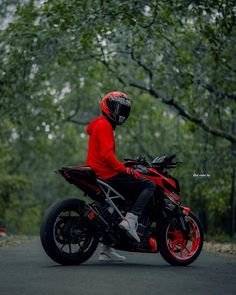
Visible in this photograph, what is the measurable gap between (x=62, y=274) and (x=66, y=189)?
51.1 metres

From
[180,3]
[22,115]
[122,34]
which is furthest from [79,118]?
[180,3]

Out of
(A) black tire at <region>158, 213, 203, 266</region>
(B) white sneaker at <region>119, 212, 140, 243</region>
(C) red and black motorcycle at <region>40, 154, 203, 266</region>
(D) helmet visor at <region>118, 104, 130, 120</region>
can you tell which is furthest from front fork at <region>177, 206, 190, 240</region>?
(D) helmet visor at <region>118, 104, 130, 120</region>

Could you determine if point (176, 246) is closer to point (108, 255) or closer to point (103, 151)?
point (108, 255)

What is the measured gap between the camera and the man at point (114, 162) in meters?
9.68

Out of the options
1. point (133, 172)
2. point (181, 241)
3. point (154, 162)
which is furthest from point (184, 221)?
point (133, 172)

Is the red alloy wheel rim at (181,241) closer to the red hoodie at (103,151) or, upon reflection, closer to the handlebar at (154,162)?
the handlebar at (154,162)

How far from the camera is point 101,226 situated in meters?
9.67

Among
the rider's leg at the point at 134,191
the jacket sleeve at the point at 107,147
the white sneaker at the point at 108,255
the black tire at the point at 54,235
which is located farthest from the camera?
the white sneaker at the point at 108,255

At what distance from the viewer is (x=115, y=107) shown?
9.97m

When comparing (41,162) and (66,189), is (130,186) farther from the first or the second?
(66,189)

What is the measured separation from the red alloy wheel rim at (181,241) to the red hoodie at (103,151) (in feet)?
3.88

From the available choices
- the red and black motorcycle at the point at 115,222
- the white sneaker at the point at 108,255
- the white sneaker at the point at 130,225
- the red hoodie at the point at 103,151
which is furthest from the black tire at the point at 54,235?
the white sneaker at the point at 108,255

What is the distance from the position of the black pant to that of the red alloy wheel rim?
0.63 m

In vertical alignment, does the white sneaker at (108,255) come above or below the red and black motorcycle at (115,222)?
below
